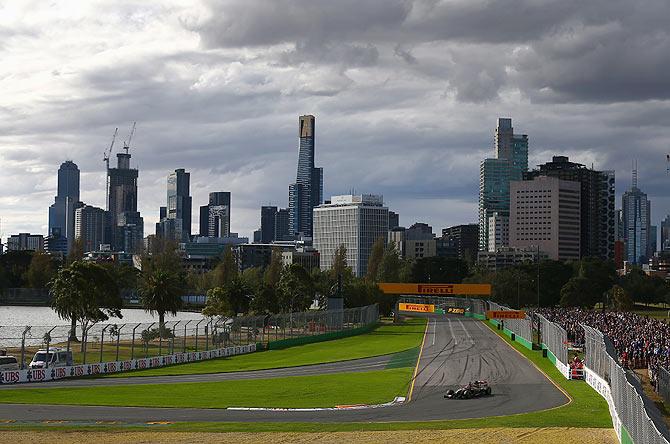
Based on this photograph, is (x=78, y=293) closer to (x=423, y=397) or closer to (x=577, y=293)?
(x=423, y=397)

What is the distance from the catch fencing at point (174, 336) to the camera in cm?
7075

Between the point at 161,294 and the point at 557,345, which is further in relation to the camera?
the point at 161,294

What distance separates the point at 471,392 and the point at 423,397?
286 cm

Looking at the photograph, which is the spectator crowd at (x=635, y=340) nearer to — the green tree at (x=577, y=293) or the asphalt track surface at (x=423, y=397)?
the asphalt track surface at (x=423, y=397)

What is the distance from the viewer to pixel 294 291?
155250mm

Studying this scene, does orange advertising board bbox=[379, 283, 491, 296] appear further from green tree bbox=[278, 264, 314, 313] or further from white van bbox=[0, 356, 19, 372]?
white van bbox=[0, 356, 19, 372]

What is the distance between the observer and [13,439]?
39.3 m

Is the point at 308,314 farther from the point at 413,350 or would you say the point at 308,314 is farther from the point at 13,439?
the point at 13,439

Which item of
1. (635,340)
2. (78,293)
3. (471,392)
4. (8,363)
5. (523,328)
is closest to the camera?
(471,392)

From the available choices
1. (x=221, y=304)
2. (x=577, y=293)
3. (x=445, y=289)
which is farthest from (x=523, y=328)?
(x=577, y=293)

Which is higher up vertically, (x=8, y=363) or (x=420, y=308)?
(x=8, y=363)

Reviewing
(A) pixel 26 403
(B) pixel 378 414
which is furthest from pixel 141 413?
(B) pixel 378 414

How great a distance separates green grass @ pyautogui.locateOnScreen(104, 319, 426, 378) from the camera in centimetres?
7469

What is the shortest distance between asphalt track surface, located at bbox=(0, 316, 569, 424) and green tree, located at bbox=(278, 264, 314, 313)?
196 ft
